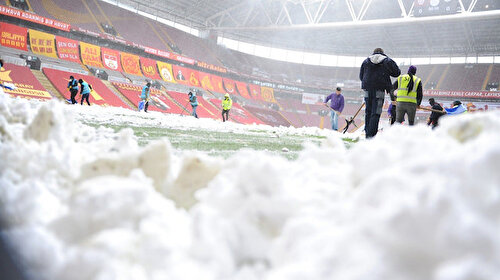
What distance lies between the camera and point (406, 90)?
259 inches

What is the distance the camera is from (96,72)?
2059 cm

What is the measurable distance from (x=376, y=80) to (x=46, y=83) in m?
16.3

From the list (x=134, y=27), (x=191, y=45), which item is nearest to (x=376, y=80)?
(x=134, y=27)

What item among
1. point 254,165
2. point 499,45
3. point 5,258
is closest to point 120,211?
point 5,258

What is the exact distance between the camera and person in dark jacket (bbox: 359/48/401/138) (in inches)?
237

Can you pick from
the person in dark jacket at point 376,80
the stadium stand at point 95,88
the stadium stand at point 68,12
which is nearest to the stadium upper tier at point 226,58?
the stadium stand at point 68,12

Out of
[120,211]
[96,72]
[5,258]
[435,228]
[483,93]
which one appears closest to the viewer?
[435,228]

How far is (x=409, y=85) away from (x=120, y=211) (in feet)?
21.7

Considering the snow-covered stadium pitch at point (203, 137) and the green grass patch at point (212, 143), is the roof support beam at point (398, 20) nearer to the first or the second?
the snow-covered stadium pitch at point (203, 137)

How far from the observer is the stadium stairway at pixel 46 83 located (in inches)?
634

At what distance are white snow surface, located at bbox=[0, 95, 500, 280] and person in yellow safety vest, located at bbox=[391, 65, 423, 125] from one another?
19.3ft

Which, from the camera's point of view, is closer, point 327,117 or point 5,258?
point 5,258

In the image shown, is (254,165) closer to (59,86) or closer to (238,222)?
(238,222)

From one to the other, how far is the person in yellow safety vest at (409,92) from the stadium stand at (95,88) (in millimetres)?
14558
